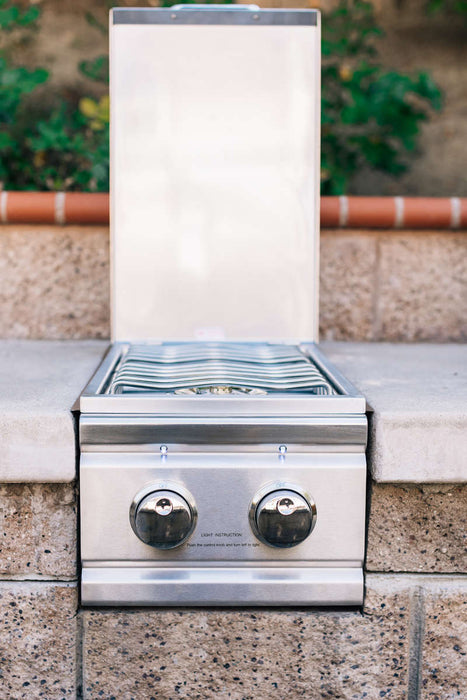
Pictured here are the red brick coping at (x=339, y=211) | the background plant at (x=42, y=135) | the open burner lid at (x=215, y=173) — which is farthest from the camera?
the background plant at (x=42, y=135)

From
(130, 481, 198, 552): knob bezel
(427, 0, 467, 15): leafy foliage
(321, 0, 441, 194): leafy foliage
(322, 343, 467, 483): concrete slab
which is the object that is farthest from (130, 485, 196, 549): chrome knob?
(427, 0, 467, 15): leafy foliage

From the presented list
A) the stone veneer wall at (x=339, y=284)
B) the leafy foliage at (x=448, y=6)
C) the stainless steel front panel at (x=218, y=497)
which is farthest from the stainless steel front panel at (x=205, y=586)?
the leafy foliage at (x=448, y=6)

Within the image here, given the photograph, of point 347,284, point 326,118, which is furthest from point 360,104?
point 347,284

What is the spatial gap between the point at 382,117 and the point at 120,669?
177 centimetres

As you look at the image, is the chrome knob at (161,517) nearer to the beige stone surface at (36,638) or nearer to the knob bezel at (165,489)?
the knob bezel at (165,489)

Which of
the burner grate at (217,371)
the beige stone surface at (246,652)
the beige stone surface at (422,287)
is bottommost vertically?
the beige stone surface at (246,652)

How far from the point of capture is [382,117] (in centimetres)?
208

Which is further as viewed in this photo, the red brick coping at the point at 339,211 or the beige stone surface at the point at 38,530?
the red brick coping at the point at 339,211

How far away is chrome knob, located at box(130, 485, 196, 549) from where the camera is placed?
0.98 meters

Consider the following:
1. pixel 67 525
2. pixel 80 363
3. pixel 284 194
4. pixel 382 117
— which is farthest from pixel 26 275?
pixel 382 117

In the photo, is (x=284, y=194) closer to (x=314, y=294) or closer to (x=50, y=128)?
(x=314, y=294)

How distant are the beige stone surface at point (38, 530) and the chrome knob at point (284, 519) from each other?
316mm

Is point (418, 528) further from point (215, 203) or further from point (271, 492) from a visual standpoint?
point (215, 203)

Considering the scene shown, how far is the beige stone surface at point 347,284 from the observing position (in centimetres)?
181
